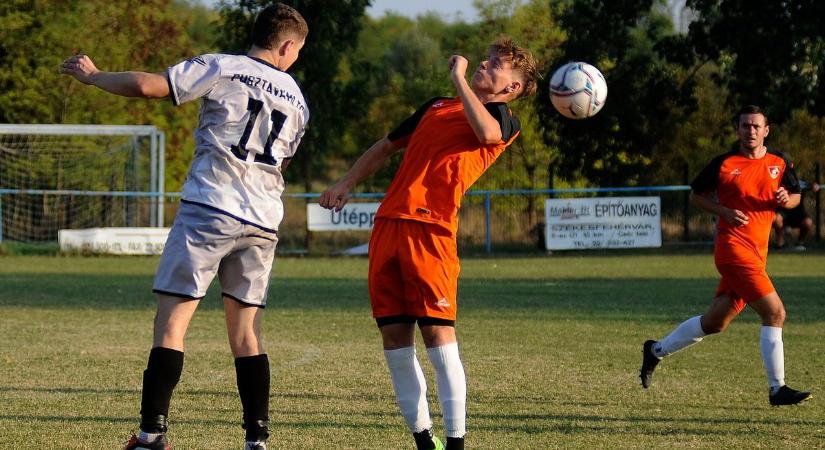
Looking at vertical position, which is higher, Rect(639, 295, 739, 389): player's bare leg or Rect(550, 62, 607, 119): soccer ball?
Rect(550, 62, 607, 119): soccer ball

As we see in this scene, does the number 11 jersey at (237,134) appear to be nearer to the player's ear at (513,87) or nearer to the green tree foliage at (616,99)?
the player's ear at (513,87)

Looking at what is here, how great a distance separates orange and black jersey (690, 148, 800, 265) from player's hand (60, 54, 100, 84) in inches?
181

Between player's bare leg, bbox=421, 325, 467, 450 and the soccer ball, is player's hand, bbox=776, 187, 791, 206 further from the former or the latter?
player's bare leg, bbox=421, 325, 467, 450

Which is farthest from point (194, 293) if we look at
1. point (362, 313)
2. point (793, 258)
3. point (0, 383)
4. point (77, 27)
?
point (77, 27)

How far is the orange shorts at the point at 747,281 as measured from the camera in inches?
307

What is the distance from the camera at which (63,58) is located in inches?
1534

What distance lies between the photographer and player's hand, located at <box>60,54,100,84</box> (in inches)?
194

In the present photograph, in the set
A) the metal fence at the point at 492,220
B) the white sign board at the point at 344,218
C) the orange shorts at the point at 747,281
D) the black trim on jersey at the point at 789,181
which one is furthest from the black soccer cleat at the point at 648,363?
the metal fence at the point at 492,220

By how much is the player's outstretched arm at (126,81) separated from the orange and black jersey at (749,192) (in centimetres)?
440

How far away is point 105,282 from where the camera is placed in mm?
18391

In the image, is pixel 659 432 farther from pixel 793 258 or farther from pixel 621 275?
pixel 793 258

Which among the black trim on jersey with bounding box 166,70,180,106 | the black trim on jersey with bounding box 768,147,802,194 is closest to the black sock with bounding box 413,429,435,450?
the black trim on jersey with bounding box 166,70,180,106

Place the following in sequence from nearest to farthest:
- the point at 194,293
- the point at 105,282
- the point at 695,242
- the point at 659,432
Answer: the point at 194,293
the point at 659,432
the point at 105,282
the point at 695,242

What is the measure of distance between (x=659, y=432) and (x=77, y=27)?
35519mm
